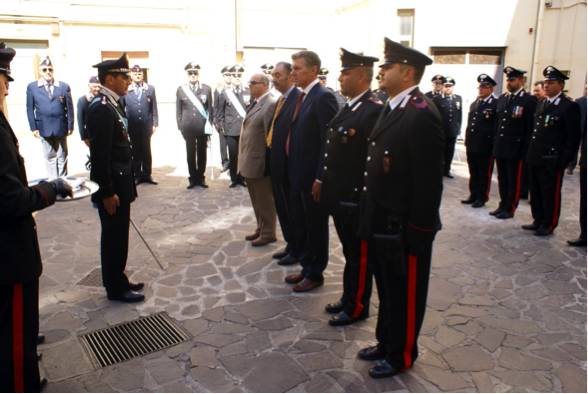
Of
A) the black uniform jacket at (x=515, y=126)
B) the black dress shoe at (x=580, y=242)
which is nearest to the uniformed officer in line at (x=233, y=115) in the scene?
the black uniform jacket at (x=515, y=126)

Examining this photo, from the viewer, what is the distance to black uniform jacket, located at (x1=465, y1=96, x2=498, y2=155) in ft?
24.1

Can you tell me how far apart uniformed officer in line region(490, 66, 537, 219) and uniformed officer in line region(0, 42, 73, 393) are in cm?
611

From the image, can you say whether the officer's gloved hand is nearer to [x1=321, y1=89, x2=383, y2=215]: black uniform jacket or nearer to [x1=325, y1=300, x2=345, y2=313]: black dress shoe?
[x1=321, y1=89, x2=383, y2=215]: black uniform jacket

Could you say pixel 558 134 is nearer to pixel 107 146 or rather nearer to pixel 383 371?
pixel 383 371

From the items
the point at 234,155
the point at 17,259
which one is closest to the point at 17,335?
the point at 17,259

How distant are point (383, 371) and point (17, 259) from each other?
2312 millimetres

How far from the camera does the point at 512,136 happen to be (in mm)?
6668

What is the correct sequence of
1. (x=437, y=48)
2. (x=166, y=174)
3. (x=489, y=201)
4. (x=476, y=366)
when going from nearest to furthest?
(x=476, y=366) → (x=489, y=201) → (x=166, y=174) → (x=437, y=48)

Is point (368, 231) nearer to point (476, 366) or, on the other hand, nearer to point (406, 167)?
point (406, 167)

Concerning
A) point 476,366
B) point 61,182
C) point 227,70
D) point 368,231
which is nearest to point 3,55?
point 61,182

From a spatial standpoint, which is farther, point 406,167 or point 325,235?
point 325,235

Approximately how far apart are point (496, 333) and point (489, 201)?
4.81 m

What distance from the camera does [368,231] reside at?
2951 mm

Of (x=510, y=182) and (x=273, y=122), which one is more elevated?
(x=273, y=122)
